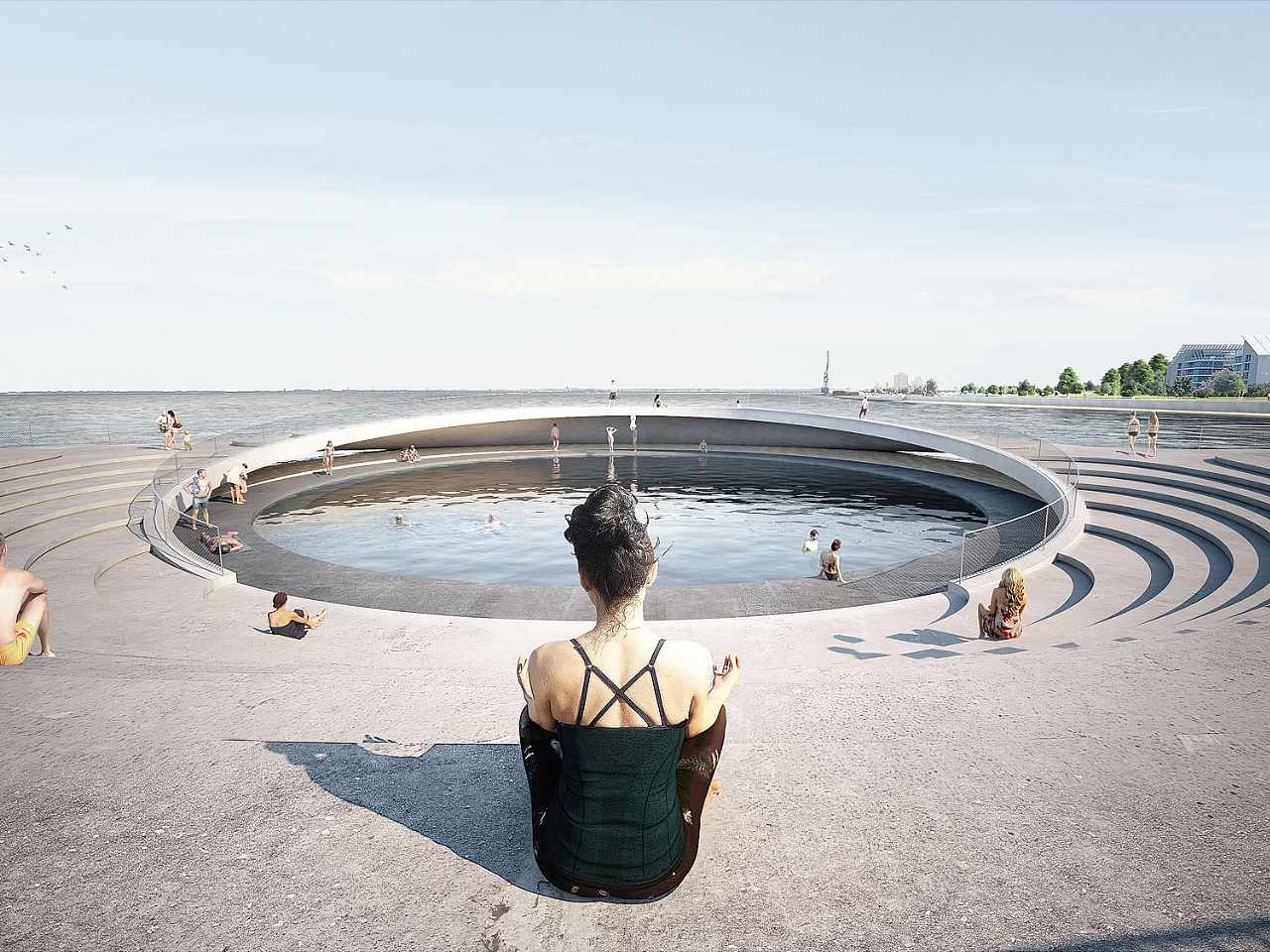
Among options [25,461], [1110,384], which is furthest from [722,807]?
[1110,384]

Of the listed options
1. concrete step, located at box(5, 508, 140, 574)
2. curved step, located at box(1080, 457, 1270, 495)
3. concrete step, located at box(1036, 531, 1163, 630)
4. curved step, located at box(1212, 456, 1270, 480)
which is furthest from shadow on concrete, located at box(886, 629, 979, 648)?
curved step, located at box(1212, 456, 1270, 480)

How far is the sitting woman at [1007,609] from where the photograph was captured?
8906 millimetres

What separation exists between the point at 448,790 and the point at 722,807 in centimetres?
155

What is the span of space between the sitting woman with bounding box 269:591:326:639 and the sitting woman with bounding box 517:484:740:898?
23.2 feet

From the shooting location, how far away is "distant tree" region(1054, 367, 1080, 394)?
283 feet

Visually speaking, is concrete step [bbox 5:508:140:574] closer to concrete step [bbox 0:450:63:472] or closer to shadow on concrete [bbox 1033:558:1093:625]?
concrete step [bbox 0:450:63:472]

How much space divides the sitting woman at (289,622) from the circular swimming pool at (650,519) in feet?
22.3

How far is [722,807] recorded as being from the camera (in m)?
3.95

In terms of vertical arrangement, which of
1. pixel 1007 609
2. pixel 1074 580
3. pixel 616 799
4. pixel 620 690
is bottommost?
pixel 1074 580

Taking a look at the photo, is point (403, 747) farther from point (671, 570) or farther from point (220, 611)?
point (671, 570)

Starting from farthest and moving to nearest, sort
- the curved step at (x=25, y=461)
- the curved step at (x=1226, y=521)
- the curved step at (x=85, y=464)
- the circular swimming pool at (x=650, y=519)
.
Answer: the curved step at (x=25, y=461), the curved step at (x=85, y=464), the circular swimming pool at (x=650, y=519), the curved step at (x=1226, y=521)

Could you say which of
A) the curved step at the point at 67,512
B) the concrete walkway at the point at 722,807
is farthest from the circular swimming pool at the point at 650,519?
the concrete walkway at the point at 722,807

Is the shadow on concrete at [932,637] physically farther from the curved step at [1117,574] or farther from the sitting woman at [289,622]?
the sitting woman at [289,622]

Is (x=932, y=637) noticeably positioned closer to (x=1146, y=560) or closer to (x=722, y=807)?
(x=722, y=807)
